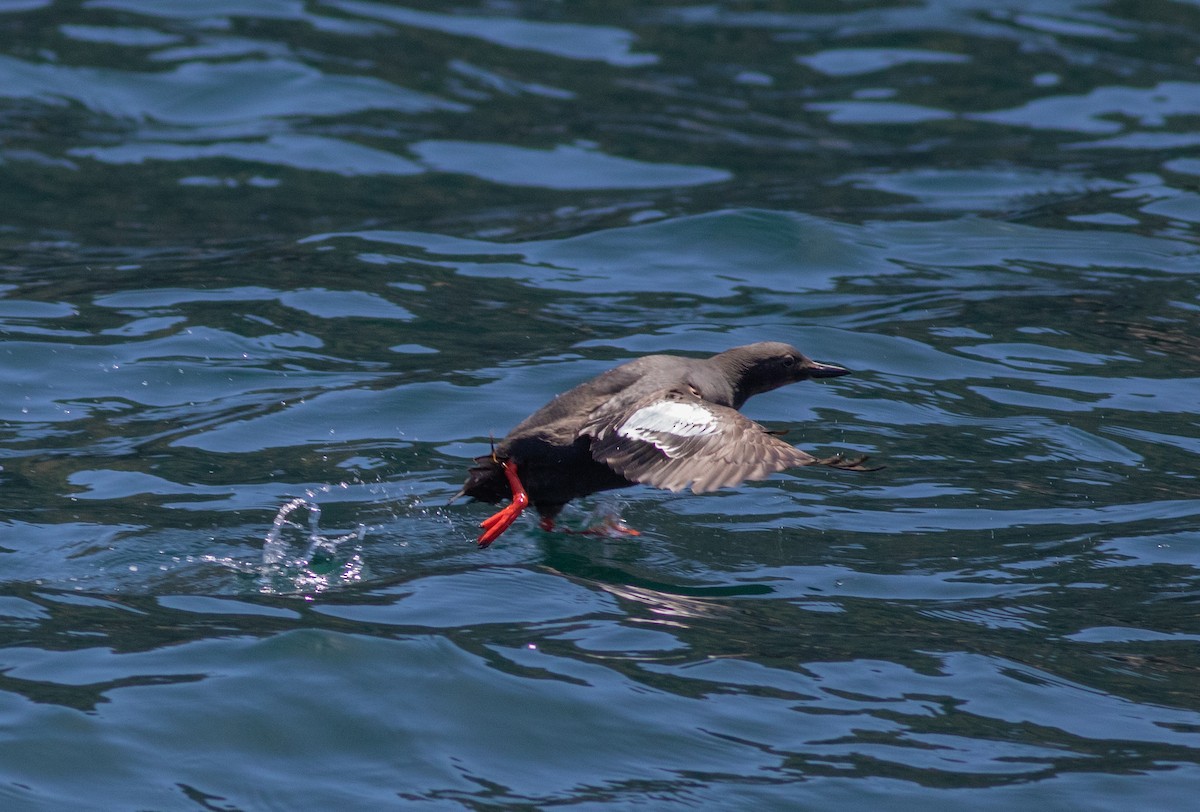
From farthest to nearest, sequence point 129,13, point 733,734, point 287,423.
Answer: point 129,13 < point 287,423 < point 733,734

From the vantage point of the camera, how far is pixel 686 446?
578cm

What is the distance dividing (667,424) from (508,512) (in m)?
0.76

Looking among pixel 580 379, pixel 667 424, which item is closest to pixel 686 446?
pixel 667 424

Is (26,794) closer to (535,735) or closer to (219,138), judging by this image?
(535,735)

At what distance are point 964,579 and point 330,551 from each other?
2457 mm

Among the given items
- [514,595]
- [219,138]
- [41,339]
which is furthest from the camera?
[219,138]

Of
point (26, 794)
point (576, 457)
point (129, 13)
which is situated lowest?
point (26, 794)

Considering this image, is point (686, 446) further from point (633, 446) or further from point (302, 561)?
point (302, 561)

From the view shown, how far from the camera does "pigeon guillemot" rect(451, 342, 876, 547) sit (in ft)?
A: 18.5

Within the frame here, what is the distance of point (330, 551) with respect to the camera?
19.9ft

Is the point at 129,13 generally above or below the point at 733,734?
above

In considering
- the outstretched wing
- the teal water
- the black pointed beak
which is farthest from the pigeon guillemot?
the black pointed beak

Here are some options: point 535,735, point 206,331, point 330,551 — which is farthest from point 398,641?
point 206,331

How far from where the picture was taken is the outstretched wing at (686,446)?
5555 millimetres
